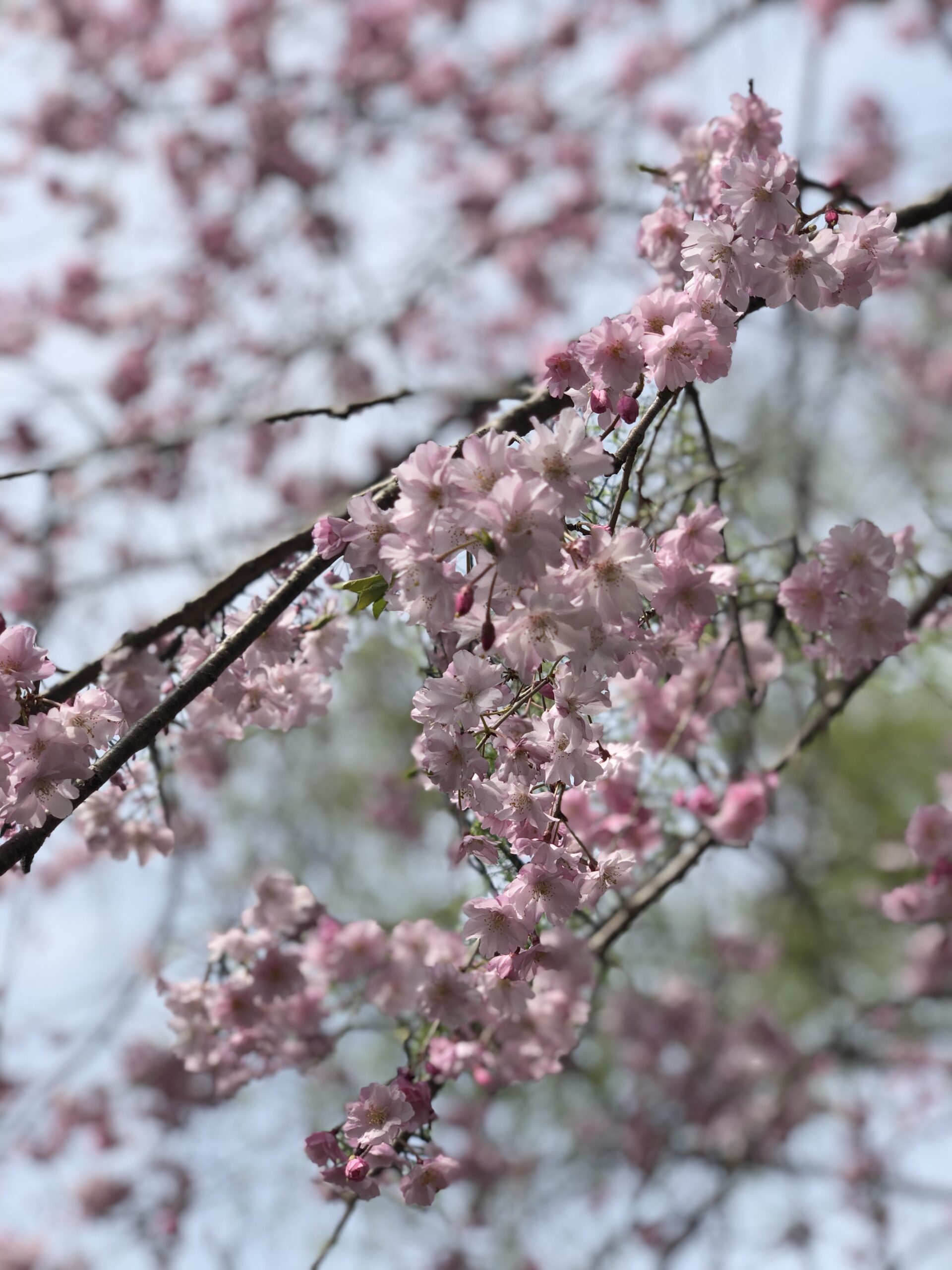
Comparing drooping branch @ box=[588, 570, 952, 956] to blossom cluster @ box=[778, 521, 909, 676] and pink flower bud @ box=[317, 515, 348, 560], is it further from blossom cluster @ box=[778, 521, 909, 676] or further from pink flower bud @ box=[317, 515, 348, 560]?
pink flower bud @ box=[317, 515, 348, 560]

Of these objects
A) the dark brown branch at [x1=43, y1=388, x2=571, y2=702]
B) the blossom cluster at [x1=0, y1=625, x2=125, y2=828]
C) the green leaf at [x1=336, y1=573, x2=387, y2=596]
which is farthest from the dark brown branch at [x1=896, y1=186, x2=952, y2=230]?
the blossom cluster at [x1=0, y1=625, x2=125, y2=828]

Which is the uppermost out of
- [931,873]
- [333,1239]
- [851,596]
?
[931,873]

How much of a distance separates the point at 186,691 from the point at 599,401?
1.99 ft

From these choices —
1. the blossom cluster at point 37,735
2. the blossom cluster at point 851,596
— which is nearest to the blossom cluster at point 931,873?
the blossom cluster at point 851,596

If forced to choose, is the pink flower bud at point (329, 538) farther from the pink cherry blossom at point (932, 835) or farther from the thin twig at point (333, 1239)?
the pink cherry blossom at point (932, 835)

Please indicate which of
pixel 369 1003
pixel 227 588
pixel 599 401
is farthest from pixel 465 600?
pixel 369 1003

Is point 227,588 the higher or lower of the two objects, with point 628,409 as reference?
higher

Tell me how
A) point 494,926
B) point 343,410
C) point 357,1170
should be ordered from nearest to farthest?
1. point 494,926
2. point 357,1170
3. point 343,410

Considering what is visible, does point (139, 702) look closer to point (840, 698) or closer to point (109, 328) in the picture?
point (840, 698)

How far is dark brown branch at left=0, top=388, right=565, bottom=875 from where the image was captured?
120cm

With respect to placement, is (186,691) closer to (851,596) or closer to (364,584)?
(364,584)

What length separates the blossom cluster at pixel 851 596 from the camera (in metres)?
1.50

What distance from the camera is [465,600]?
3.55ft

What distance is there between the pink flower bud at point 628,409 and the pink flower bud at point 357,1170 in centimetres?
108
